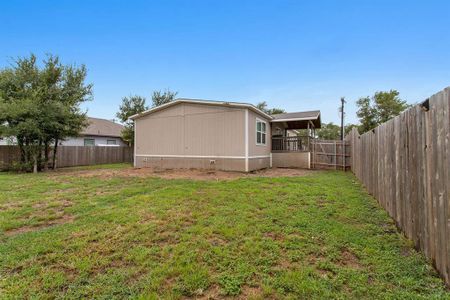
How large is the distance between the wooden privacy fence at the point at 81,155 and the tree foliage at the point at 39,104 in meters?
1.11

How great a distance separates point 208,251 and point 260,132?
10.1 metres

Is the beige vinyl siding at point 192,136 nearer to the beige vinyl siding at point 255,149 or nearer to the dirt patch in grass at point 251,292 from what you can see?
the beige vinyl siding at point 255,149

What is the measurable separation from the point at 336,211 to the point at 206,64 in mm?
13672

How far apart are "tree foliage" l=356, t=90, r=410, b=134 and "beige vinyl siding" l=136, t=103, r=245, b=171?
20.6m

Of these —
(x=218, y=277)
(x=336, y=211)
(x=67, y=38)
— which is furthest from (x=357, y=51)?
(x=67, y=38)

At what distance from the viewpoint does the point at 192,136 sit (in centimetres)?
1170

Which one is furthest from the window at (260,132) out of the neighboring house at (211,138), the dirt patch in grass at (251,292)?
the dirt patch in grass at (251,292)

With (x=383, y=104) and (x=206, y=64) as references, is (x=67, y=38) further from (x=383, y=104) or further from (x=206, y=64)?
(x=383, y=104)

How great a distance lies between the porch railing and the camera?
14184mm

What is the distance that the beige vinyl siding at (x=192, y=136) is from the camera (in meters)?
10.7

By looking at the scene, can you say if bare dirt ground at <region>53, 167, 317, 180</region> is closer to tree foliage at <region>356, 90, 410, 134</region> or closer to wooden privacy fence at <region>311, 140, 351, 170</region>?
wooden privacy fence at <region>311, 140, 351, 170</region>

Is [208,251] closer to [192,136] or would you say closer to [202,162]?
[202,162]

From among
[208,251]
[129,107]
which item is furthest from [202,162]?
[129,107]

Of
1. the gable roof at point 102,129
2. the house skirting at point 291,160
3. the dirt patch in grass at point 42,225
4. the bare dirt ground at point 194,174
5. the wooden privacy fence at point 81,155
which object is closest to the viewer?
the dirt patch in grass at point 42,225
